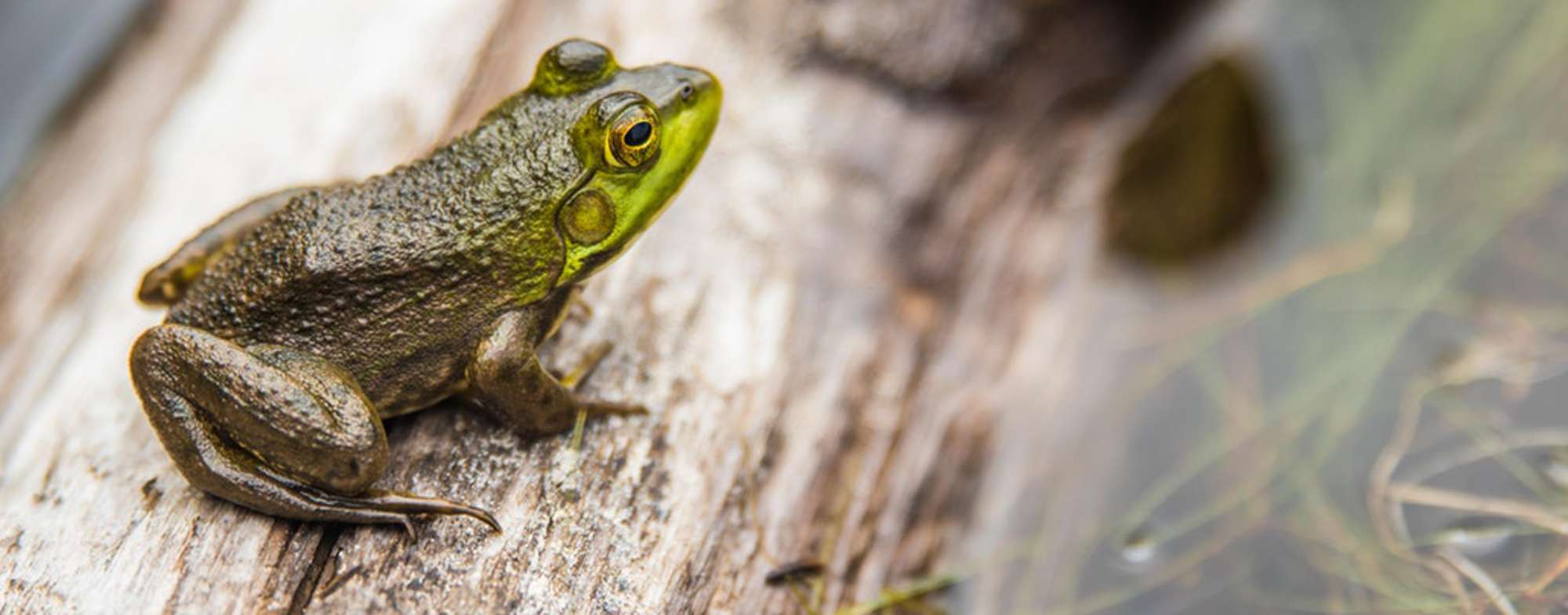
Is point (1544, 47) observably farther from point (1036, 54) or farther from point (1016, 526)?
point (1016, 526)

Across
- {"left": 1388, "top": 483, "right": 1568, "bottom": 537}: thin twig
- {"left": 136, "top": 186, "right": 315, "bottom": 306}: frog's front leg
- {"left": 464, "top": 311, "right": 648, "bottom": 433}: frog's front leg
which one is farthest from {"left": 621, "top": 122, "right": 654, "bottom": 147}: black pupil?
{"left": 1388, "top": 483, "right": 1568, "bottom": 537}: thin twig

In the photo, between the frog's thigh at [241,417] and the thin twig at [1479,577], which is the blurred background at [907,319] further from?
the frog's thigh at [241,417]

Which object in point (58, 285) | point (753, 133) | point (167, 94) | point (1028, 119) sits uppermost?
point (1028, 119)

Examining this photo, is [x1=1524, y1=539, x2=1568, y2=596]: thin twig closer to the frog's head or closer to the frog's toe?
the frog's head

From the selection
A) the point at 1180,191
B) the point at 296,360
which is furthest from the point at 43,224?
the point at 1180,191

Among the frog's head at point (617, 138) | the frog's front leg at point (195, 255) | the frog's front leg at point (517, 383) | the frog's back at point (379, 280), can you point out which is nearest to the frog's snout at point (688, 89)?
the frog's head at point (617, 138)

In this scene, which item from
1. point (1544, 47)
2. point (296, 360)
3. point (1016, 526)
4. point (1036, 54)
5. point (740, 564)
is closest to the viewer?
point (296, 360)

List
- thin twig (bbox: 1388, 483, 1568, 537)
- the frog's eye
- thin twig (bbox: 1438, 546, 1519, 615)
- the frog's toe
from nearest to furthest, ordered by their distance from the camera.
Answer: the frog's toe, the frog's eye, thin twig (bbox: 1438, 546, 1519, 615), thin twig (bbox: 1388, 483, 1568, 537)
